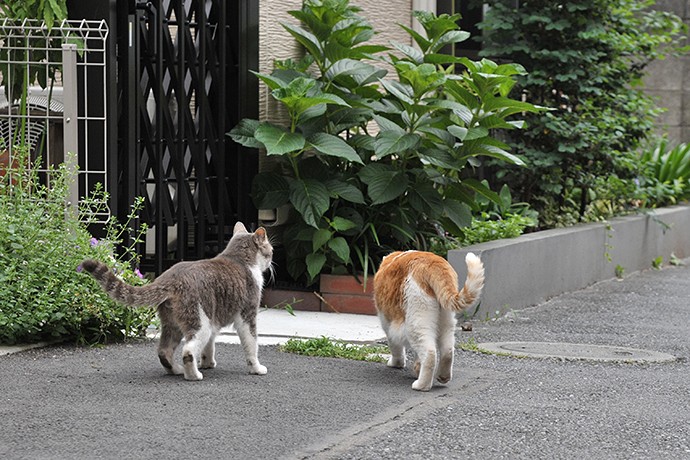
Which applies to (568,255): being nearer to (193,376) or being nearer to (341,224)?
(341,224)

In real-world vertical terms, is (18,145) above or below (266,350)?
above

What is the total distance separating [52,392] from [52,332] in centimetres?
111

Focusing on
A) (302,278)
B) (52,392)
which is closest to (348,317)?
(302,278)

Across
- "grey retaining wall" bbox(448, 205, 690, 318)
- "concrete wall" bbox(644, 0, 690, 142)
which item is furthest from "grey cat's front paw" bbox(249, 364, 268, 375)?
"concrete wall" bbox(644, 0, 690, 142)

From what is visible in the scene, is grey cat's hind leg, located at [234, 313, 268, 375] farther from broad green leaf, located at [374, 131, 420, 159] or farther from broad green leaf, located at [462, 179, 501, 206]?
broad green leaf, located at [462, 179, 501, 206]

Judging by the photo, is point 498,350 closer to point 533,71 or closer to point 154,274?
point 154,274

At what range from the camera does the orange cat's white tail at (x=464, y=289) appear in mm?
5379

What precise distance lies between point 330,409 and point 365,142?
11.1 ft

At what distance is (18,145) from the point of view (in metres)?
6.81

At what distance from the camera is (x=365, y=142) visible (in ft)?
26.7

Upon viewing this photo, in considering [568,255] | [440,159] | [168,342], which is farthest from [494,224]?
[168,342]

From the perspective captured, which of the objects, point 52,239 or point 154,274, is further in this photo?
point 154,274

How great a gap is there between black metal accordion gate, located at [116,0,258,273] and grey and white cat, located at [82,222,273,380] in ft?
5.46

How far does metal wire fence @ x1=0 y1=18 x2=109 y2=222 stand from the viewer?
6.84 metres
